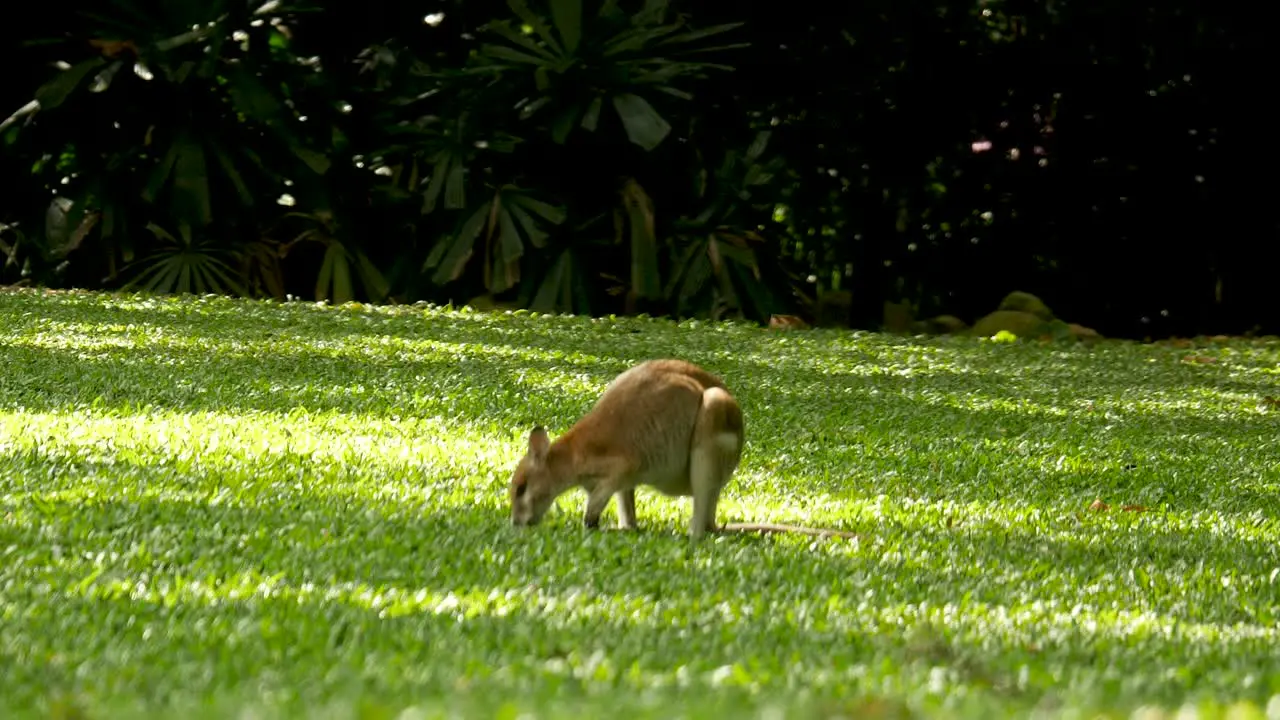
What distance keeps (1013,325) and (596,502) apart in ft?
40.0

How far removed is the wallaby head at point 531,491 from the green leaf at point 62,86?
11773 millimetres

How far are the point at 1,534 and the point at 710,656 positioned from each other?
221 cm

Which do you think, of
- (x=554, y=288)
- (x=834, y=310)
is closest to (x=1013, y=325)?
(x=834, y=310)

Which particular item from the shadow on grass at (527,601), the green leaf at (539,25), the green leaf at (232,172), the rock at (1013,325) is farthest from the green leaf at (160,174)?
the shadow on grass at (527,601)

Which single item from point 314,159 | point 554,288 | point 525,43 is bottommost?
point 554,288

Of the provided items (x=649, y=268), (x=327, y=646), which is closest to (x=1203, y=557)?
(x=327, y=646)

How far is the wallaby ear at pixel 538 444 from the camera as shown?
17.5ft

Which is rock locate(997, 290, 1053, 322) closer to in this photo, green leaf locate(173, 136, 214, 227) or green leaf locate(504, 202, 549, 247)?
green leaf locate(504, 202, 549, 247)

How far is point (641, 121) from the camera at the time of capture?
628 inches

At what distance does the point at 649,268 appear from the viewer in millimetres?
16062

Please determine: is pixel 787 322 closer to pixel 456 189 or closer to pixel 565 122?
pixel 565 122

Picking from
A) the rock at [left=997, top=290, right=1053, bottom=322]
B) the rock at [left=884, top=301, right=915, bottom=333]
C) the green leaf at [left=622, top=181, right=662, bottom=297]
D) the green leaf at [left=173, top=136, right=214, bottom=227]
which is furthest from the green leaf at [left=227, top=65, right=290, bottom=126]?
the rock at [left=997, top=290, right=1053, bottom=322]

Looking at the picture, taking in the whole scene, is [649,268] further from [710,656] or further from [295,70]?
[710,656]

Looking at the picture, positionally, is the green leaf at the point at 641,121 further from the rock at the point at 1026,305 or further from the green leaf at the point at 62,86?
the green leaf at the point at 62,86
